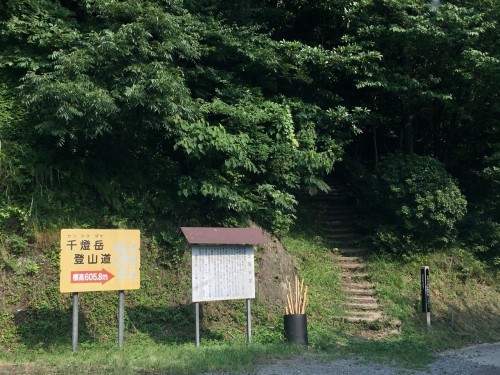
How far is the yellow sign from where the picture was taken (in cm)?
914

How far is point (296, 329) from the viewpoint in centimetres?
1079

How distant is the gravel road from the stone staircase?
9.60ft

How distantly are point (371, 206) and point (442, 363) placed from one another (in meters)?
7.15

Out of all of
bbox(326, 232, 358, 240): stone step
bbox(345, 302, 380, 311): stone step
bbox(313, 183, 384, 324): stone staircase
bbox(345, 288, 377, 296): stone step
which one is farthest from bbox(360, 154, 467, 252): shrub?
bbox(345, 302, 380, 311): stone step

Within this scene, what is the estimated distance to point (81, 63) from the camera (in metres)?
10.5

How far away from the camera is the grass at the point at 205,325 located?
28.7 ft

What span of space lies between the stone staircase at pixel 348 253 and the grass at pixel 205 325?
0.30 m

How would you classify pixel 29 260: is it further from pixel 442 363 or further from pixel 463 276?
pixel 463 276

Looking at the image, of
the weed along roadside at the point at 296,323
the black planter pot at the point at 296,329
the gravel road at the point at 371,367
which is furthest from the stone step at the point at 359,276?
the black planter pot at the point at 296,329

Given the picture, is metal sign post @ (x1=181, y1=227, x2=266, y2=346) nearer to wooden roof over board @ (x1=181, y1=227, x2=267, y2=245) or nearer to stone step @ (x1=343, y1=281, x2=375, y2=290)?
wooden roof over board @ (x1=181, y1=227, x2=267, y2=245)

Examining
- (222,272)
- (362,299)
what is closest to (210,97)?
(222,272)

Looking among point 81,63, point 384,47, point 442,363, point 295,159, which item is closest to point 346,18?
point 384,47

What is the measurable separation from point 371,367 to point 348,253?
22.9 feet

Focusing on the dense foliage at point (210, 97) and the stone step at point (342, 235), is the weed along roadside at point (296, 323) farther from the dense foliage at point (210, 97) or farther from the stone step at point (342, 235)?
the stone step at point (342, 235)
